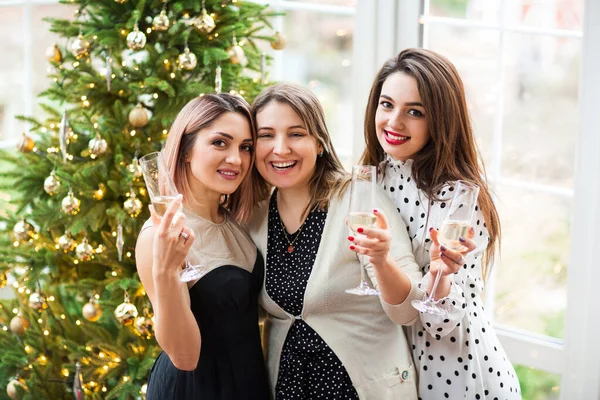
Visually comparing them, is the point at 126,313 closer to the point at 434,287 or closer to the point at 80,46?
the point at 80,46

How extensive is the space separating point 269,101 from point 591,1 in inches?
51.7

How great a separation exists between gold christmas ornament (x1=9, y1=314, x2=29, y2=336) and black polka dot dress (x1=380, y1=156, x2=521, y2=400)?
5.15 ft

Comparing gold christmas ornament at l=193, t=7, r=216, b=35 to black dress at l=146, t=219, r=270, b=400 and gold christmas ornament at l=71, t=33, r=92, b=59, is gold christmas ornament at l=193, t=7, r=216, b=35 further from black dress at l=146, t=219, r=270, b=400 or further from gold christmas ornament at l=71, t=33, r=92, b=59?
black dress at l=146, t=219, r=270, b=400

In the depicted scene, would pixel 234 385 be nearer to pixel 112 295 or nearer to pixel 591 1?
pixel 112 295

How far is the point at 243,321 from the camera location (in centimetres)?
215

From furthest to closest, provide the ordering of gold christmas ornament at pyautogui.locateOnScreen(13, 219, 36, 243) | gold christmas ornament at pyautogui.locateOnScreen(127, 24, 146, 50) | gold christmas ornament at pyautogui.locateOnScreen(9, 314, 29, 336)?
gold christmas ornament at pyautogui.locateOnScreen(9, 314, 29, 336) → gold christmas ornament at pyautogui.locateOnScreen(13, 219, 36, 243) → gold christmas ornament at pyautogui.locateOnScreen(127, 24, 146, 50)

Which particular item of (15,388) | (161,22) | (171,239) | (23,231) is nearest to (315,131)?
(171,239)

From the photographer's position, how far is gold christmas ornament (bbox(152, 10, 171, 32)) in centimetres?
264

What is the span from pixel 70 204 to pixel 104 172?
6.5 inches

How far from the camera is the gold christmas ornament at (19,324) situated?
116 inches

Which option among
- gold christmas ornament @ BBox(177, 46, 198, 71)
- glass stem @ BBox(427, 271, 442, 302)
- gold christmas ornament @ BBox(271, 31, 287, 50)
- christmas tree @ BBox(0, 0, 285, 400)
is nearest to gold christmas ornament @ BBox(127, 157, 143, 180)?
christmas tree @ BBox(0, 0, 285, 400)

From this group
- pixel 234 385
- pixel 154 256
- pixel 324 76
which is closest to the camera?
pixel 154 256

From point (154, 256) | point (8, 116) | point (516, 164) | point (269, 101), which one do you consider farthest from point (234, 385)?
point (8, 116)

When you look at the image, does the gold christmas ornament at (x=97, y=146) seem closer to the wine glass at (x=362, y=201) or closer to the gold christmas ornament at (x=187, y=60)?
the gold christmas ornament at (x=187, y=60)
